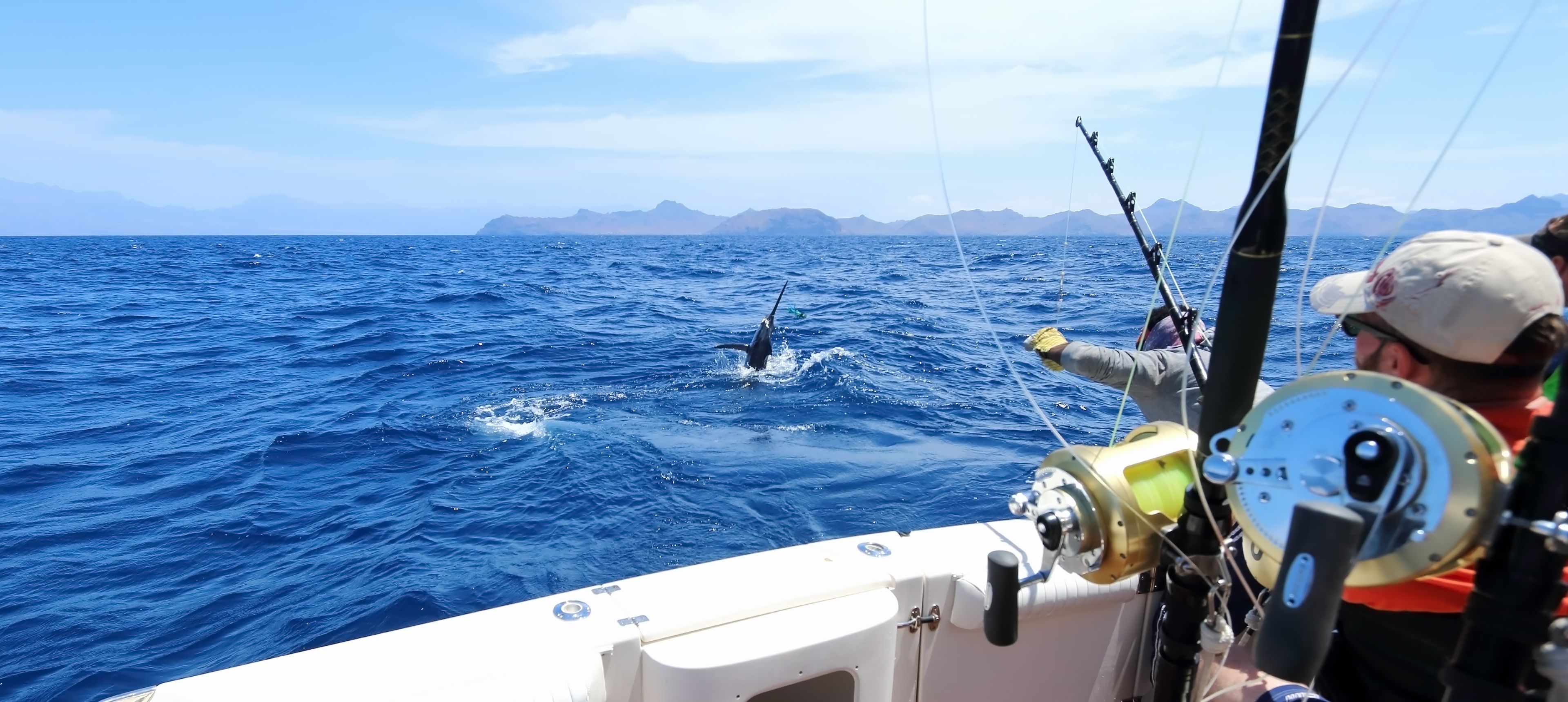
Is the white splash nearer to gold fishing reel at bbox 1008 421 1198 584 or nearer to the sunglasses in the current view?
gold fishing reel at bbox 1008 421 1198 584

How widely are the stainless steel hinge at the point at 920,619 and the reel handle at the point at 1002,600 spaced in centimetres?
87

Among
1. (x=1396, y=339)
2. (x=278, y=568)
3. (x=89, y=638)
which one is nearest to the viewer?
(x=1396, y=339)

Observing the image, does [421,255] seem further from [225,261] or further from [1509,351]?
[1509,351]

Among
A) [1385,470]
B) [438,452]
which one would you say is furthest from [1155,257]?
[438,452]

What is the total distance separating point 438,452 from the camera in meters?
7.71

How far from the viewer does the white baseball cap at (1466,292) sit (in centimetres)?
118

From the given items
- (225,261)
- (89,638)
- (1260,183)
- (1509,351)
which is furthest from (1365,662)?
(225,261)

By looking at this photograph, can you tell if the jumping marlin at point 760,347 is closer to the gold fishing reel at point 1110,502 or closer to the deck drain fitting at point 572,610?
the deck drain fitting at point 572,610

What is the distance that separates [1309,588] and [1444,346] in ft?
1.73

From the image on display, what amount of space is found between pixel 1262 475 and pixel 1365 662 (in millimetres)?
660

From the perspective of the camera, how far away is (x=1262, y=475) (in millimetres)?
1152

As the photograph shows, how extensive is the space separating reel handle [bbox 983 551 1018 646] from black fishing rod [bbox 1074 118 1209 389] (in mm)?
971

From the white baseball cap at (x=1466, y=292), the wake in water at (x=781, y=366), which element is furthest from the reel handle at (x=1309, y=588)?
the wake in water at (x=781, y=366)

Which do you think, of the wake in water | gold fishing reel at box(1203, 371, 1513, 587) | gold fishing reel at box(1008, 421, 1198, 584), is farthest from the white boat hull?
the wake in water
